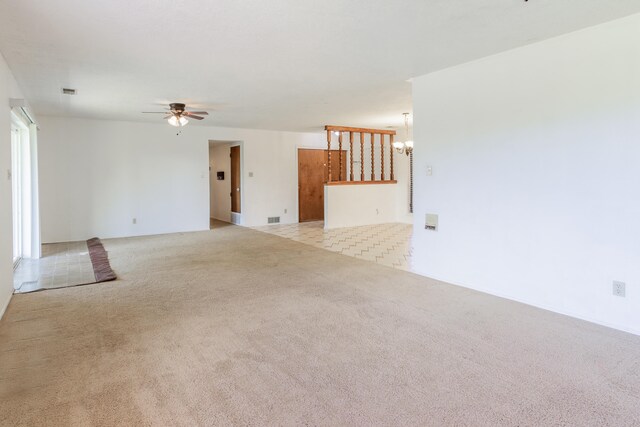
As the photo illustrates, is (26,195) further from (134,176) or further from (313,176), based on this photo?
(313,176)

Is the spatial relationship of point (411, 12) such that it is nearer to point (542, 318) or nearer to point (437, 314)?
point (437, 314)

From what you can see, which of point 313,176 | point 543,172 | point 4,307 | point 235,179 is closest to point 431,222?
point 543,172

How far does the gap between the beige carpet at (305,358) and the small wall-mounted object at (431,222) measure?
0.66m

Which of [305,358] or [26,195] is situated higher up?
[26,195]

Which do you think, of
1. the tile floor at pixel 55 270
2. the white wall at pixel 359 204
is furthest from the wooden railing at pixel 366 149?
the tile floor at pixel 55 270

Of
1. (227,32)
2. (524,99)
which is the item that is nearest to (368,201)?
(524,99)

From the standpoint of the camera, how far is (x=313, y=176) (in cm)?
1056

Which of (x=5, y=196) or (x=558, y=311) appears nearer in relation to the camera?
(x=558, y=311)

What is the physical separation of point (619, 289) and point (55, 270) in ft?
20.8

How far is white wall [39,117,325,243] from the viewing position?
7.61 metres

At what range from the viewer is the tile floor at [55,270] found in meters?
4.64

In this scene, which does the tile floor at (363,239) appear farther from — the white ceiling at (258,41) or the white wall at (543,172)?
the white ceiling at (258,41)

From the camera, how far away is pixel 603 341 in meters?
2.94

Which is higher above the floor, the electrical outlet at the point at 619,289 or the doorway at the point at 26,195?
the doorway at the point at 26,195
